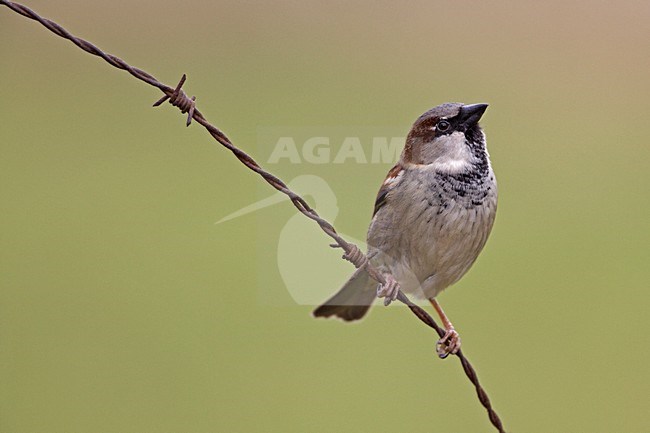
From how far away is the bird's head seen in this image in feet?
7.23

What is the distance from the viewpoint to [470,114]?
7.28 ft

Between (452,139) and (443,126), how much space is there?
0.06 meters

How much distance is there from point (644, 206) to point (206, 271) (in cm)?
252

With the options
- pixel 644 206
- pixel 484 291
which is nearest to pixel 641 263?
pixel 644 206

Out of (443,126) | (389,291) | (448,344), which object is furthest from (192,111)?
(448,344)

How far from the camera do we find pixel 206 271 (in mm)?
3938

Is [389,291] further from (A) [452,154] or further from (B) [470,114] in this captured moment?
(B) [470,114]

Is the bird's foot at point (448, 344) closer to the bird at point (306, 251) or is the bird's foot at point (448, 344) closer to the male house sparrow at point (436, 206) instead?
the male house sparrow at point (436, 206)

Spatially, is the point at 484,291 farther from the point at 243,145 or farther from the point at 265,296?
the point at 243,145

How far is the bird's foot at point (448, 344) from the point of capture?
7.88 ft

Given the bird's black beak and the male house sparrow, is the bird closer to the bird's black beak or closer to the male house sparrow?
the male house sparrow

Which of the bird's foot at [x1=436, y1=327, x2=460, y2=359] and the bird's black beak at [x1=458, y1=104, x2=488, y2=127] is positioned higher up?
the bird's black beak at [x1=458, y1=104, x2=488, y2=127]

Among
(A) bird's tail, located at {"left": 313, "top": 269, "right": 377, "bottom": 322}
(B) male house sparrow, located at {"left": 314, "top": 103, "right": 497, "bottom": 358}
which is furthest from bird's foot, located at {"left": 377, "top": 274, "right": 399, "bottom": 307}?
(A) bird's tail, located at {"left": 313, "top": 269, "right": 377, "bottom": 322}

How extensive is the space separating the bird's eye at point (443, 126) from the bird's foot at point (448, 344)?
638 millimetres
